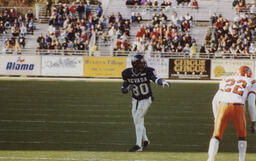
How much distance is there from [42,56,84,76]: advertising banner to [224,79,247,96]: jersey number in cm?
1797

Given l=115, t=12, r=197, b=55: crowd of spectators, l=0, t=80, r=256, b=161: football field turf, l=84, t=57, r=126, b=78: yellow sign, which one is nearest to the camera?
l=0, t=80, r=256, b=161: football field turf

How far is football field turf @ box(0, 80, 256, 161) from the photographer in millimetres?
7988

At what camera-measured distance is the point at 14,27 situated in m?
28.3

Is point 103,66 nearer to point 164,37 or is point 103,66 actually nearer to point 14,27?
point 164,37

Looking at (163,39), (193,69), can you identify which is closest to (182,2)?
(163,39)

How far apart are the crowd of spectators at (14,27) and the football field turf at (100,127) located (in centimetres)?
1070

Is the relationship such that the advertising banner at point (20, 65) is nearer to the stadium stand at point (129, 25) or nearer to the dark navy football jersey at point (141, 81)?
the stadium stand at point (129, 25)

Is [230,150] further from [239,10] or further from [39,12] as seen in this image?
[39,12]

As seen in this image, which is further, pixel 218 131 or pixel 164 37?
pixel 164 37

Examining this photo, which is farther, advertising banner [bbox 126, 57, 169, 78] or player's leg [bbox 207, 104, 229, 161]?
advertising banner [bbox 126, 57, 169, 78]

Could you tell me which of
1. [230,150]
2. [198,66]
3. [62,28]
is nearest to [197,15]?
[198,66]

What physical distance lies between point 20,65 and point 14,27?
4749 millimetres

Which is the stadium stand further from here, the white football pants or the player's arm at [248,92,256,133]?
the player's arm at [248,92,256,133]

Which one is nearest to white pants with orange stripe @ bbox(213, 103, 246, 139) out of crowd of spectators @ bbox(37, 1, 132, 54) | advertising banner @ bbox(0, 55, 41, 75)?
advertising banner @ bbox(0, 55, 41, 75)
